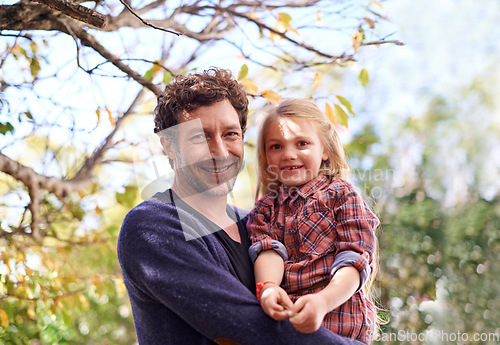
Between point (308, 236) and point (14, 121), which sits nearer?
point (308, 236)

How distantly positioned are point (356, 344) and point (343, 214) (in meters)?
0.37

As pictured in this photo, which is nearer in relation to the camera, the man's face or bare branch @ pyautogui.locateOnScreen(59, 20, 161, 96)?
the man's face

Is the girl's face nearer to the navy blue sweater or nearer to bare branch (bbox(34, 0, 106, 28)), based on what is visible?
the navy blue sweater

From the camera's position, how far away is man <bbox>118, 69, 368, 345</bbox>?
116cm

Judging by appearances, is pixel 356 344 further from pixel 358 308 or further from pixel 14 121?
pixel 14 121

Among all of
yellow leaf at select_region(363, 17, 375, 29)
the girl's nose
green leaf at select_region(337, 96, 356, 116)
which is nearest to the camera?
the girl's nose

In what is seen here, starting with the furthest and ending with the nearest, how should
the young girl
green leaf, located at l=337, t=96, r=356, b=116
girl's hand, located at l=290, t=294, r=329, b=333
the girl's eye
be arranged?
green leaf, located at l=337, t=96, r=356, b=116
the girl's eye
the young girl
girl's hand, located at l=290, t=294, r=329, b=333

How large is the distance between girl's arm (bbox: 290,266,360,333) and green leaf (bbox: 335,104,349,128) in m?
→ 0.83

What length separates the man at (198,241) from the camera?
45.5 inches

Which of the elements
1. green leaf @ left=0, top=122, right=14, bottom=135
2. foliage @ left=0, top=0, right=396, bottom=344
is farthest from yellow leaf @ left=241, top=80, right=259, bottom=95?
green leaf @ left=0, top=122, right=14, bottom=135

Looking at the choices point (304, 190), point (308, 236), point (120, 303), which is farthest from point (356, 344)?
point (120, 303)

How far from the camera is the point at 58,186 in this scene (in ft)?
8.33

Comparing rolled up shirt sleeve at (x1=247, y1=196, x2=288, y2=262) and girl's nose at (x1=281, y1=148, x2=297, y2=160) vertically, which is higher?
girl's nose at (x1=281, y1=148, x2=297, y2=160)

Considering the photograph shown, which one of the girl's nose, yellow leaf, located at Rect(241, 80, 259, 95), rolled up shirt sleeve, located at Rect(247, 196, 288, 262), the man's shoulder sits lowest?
rolled up shirt sleeve, located at Rect(247, 196, 288, 262)
